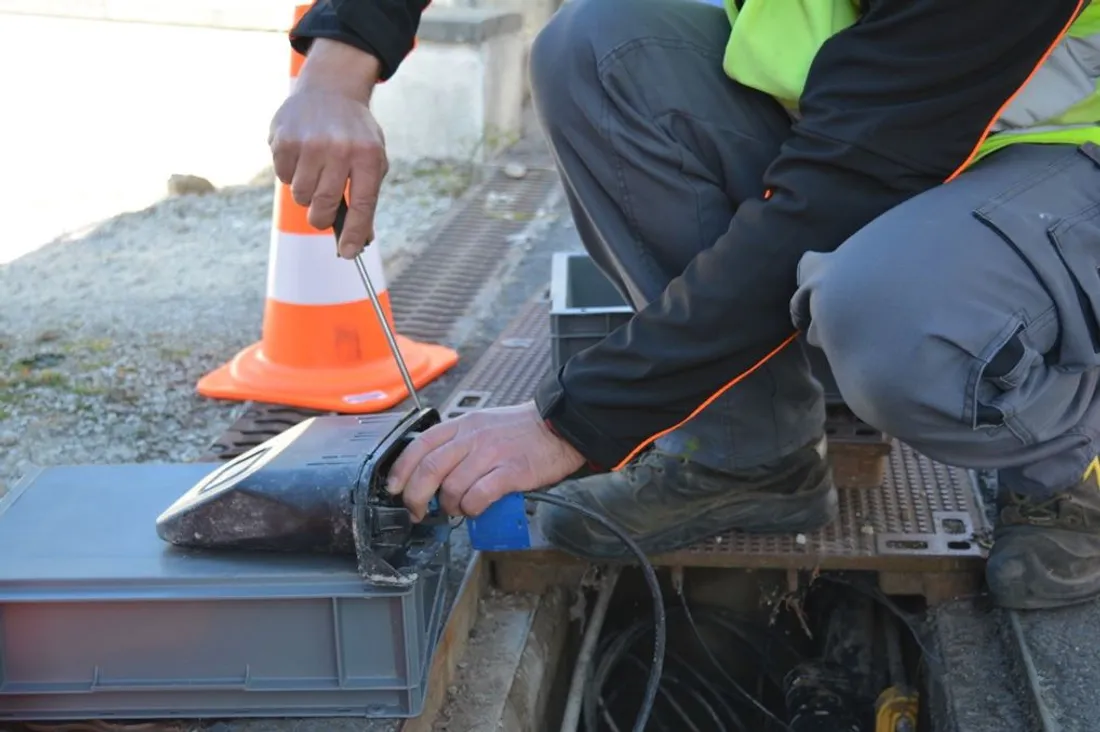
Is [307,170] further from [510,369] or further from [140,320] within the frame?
[140,320]

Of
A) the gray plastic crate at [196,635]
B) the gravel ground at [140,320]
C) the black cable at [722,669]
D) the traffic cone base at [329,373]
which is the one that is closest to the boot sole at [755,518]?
the black cable at [722,669]

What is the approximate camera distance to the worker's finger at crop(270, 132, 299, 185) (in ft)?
5.84

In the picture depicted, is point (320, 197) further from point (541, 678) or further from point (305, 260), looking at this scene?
point (305, 260)

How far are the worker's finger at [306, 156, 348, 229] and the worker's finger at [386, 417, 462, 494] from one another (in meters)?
0.41

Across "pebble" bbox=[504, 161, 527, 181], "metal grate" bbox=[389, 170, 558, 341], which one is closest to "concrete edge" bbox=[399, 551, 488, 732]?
"metal grate" bbox=[389, 170, 558, 341]

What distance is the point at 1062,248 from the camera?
4.96ft

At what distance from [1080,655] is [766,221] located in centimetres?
79

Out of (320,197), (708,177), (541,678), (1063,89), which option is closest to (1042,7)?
(1063,89)

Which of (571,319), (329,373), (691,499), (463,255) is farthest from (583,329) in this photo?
(463,255)

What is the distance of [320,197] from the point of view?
180cm

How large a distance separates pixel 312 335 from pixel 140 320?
2.27 feet

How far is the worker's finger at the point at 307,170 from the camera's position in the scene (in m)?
1.77

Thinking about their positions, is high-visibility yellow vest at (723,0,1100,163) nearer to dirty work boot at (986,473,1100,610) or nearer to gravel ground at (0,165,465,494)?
dirty work boot at (986,473,1100,610)

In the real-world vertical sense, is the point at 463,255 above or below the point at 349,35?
below
